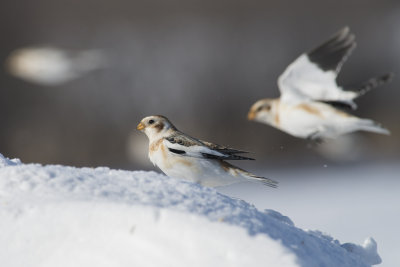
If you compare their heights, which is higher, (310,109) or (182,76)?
(182,76)

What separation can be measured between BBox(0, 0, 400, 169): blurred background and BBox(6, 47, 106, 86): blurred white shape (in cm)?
4

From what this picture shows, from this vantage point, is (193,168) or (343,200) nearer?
(193,168)

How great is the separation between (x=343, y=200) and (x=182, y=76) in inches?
103

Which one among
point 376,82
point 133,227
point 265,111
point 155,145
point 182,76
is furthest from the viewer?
point 182,76

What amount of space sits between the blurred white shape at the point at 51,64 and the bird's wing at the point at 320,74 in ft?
16.5

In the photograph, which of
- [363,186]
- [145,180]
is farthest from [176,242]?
[363,186]

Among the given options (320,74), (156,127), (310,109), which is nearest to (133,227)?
(156,127)

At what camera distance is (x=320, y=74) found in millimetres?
3996

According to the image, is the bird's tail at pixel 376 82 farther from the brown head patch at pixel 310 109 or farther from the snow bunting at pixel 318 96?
the brown head patch at pixel 310 109

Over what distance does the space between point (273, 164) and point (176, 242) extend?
Result: 7.17 m

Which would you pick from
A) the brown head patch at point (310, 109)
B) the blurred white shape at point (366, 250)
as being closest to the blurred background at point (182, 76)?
the brown head patch at point (310, 109)

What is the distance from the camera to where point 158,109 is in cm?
858

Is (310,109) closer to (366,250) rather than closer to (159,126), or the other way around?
(159,126)

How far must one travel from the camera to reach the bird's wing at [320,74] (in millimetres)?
3941
